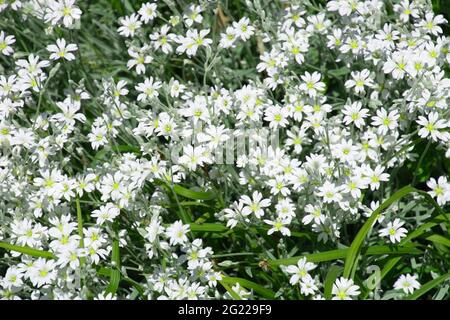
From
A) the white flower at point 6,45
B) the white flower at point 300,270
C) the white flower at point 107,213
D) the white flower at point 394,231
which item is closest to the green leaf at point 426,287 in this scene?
→ the white flower at point 394,231

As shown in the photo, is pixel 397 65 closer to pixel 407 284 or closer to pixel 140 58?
pixel 407 284

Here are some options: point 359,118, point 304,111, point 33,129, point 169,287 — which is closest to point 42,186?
point 33,129

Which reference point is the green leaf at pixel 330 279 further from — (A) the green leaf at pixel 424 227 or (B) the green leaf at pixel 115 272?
(B) the green leaf at pixel 115 272

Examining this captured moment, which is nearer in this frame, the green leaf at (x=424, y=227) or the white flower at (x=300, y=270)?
the white flower at (x=300, y=270)

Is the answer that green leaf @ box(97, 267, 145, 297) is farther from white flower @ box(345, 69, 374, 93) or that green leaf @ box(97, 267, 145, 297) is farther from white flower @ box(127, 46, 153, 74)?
white flower @ box(345, 69, 374, 93)

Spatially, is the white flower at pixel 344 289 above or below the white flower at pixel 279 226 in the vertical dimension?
below

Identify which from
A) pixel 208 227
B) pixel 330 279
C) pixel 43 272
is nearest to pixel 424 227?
pixel 330 279

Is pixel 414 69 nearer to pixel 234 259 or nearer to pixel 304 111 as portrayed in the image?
pixel 304 111
